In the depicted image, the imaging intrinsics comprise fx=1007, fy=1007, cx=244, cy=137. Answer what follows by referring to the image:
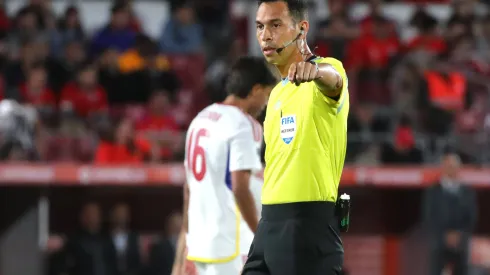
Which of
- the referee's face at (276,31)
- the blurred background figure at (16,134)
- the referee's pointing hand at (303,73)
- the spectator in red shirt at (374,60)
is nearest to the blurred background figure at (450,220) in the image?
the spectator in red shirt at (374,60)

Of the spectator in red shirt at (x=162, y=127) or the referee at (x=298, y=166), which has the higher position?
the referee at (x=298, y=166)

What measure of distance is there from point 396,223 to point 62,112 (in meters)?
4.35

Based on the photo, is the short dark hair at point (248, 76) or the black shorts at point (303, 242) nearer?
the black shorts at point (303, 242)

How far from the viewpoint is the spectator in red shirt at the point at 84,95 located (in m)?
12.5

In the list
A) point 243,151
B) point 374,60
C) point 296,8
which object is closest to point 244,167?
point 243,151

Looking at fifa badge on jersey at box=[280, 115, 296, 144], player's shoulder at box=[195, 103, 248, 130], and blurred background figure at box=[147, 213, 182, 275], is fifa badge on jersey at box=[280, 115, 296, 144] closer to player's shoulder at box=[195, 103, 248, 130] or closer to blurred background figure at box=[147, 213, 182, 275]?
player's shoulder at box=[195, 103, 248, 130]

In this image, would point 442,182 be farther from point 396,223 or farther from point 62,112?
point 62,112

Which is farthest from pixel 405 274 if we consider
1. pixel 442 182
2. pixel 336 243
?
pixel 336 243

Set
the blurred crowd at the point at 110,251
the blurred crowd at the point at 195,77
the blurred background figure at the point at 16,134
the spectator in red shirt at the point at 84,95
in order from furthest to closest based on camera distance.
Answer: the spectator in red shirt at the point at 84,95 → the blurred crowd at the point at 195,77 → the blurred crowd at the point at 110,251 → the blurred background figure at the point at 16,134

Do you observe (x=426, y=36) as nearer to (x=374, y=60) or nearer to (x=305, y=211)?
(x=374, y=60)

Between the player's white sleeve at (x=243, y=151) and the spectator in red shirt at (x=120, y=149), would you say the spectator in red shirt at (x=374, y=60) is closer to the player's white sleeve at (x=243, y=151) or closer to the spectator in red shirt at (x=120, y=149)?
the spectator in red shirt at (x=120, y=149)

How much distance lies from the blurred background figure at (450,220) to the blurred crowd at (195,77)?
69cm

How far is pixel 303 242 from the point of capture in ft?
14.1

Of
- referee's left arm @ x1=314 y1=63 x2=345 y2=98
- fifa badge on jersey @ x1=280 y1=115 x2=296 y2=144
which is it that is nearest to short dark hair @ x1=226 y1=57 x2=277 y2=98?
fifa badge on jersey @ x1=280 y1=115 x2=296 y2=144
